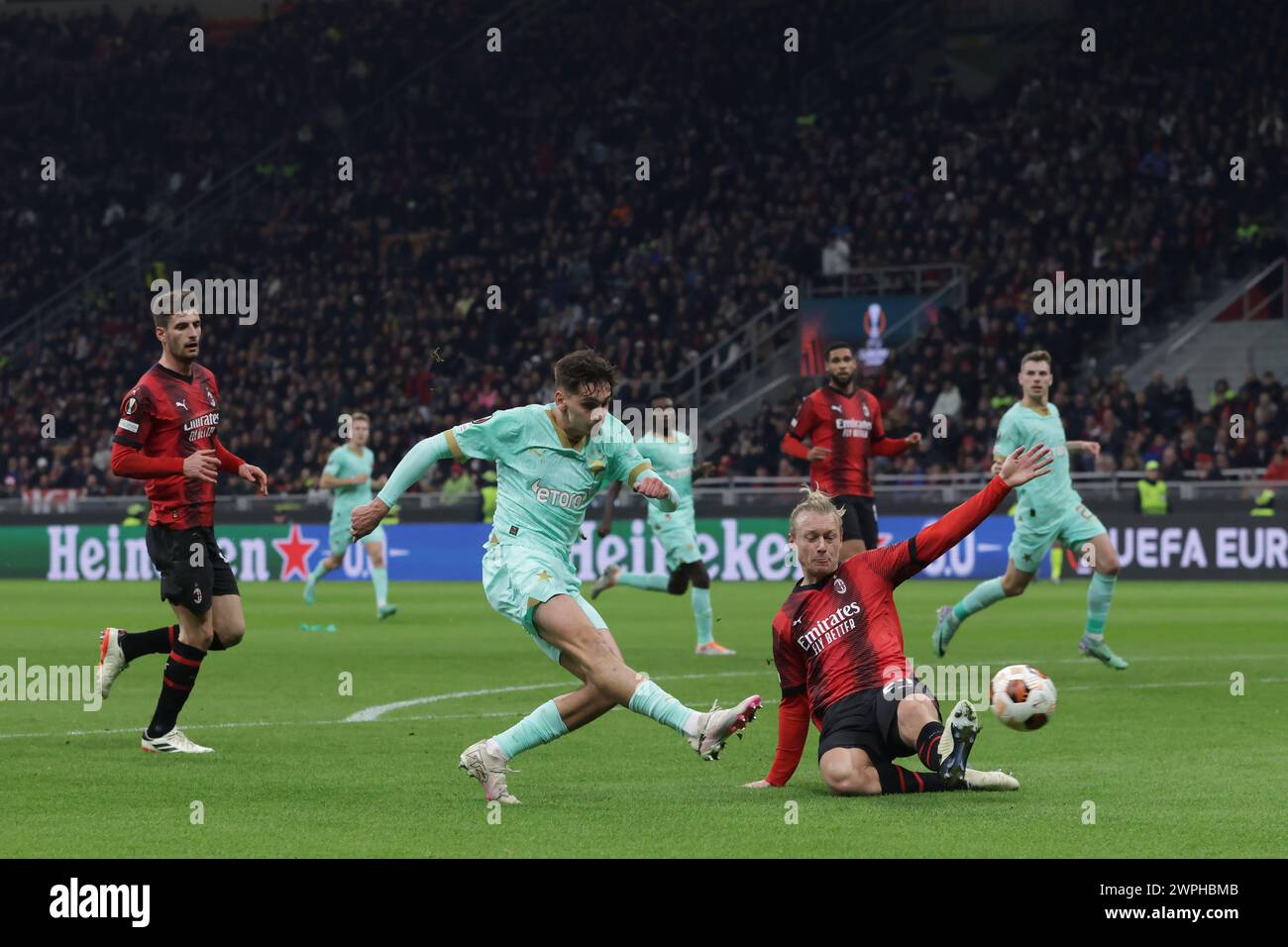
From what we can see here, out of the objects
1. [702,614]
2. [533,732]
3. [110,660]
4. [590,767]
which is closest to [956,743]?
[533,732]

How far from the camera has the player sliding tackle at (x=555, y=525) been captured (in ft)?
25.9

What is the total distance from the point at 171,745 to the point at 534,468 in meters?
2.99

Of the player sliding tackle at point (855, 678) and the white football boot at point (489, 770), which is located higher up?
the player sliding tackle at point (855, 678)

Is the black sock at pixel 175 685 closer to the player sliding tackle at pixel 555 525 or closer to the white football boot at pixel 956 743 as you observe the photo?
the player sliding tackle at pixel 555 525

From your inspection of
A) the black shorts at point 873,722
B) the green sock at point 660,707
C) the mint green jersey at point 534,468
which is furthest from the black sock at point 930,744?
the mint green jersey at point 534,468

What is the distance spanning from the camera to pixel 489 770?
789cm

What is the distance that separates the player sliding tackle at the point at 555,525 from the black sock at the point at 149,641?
9.41 ft

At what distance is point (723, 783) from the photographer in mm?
8664

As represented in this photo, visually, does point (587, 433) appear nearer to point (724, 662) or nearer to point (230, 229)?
point (724, 662)

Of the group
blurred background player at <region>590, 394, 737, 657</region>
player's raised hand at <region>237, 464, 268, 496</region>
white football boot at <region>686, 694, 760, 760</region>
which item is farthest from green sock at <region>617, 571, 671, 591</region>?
white football boot at <region>686, 694, 760, 760</region>

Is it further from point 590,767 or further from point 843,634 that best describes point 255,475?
point 843,634

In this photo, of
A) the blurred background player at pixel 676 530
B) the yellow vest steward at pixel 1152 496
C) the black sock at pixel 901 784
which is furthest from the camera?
the yellow vest steward at pixel 1152 496

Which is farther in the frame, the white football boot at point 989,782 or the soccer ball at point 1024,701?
the white football boot at point 989,782

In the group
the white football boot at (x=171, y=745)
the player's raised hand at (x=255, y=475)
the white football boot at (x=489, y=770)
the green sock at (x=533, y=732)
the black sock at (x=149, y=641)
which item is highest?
the player's raised hand at (x=255, y=475)
